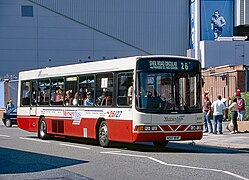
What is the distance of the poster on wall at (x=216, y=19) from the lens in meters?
60.6

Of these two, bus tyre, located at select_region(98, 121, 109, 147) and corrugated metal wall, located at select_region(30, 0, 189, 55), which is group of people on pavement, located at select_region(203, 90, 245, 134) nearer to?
bus tyre, located at select_region(98, 121, 109, 147)

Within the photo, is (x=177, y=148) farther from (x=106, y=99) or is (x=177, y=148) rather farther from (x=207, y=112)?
(x=207, y=112)

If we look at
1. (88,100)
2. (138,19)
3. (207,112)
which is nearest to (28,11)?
(138,19)

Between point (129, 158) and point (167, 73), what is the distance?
11.3 ft

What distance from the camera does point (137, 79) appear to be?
17.8m

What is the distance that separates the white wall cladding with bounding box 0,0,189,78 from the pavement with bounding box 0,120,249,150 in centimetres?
3813

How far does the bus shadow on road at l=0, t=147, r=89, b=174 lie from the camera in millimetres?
13922

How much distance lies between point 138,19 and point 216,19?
8.40 metres

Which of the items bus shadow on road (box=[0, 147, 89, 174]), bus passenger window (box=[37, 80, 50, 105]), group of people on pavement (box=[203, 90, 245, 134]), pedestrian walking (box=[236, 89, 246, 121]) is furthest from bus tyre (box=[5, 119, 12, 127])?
bus shadow on road (box=[0, 147, 89, 174])

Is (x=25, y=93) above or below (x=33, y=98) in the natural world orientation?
above

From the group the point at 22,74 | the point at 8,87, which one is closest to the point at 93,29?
the point at 8,87

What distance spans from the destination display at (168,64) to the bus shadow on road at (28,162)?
392 cm

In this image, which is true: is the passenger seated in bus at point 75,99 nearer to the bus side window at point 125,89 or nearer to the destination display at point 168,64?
the bus side window at point 125,89

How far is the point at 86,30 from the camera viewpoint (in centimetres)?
6269
